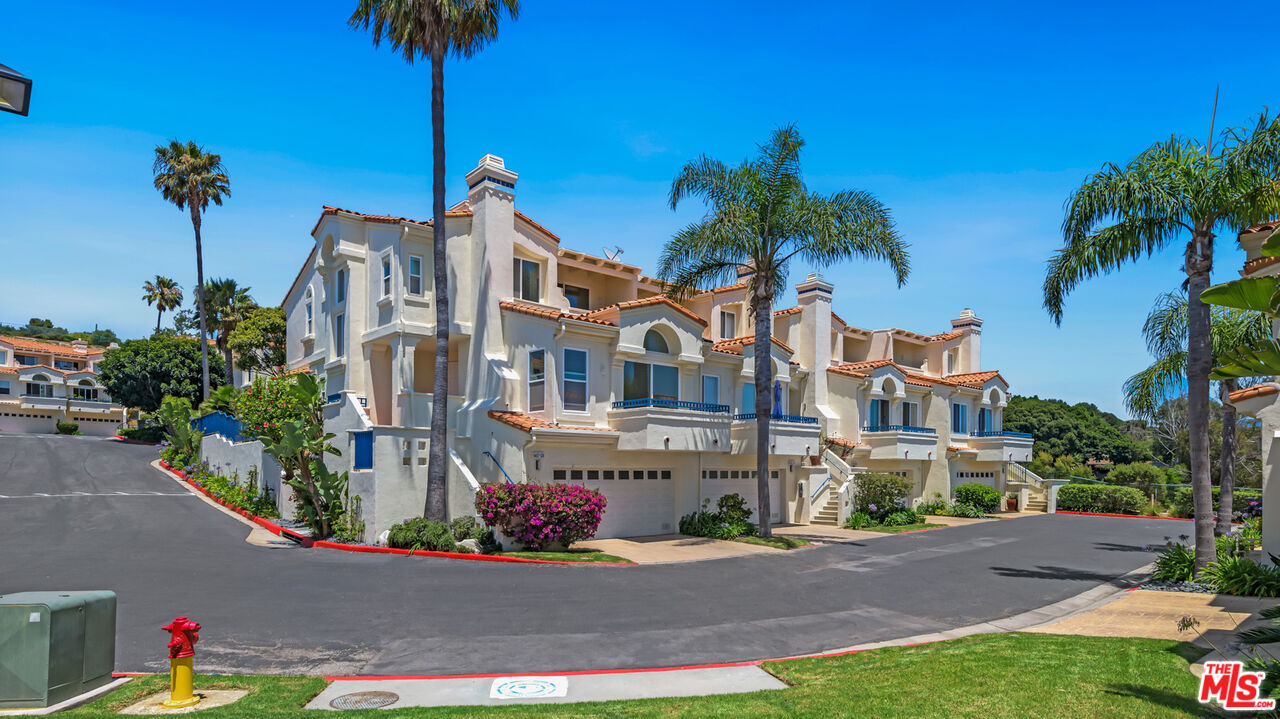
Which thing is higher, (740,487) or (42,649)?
(42,649)

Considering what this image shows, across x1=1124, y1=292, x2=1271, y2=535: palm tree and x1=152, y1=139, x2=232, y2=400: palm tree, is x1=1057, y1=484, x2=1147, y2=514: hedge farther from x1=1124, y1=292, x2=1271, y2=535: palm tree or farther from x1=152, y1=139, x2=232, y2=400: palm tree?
x1=152, y1=139, x2=232, y2=400: palm tree

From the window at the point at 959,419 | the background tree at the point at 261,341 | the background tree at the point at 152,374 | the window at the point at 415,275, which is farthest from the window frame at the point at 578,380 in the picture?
the background tree at the point at 152,374

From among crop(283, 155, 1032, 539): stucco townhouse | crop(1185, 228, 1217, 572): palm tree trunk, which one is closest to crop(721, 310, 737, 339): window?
crop(283, 155, 1032, 539): stucco townhouse

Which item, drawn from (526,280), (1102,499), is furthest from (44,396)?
(1102,499)

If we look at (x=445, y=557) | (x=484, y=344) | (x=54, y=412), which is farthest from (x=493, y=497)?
(x=54, y=412)

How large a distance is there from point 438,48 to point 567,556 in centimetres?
1540

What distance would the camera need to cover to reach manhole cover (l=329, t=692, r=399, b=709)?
27.6ft

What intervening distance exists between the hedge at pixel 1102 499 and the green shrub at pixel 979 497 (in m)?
6.14

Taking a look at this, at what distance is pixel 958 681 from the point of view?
895 cm

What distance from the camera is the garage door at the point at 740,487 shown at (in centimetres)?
2791

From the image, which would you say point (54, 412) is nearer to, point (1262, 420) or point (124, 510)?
point (124, 510)

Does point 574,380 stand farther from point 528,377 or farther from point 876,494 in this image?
point 876,494

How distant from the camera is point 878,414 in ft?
122

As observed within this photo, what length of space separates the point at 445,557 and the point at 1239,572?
58.6ft
